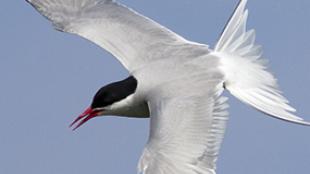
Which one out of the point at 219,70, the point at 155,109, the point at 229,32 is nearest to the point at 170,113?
the point at 155,109

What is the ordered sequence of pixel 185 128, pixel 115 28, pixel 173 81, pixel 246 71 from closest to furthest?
pixel 185 128
pixel 173 81
pixel 246 71
pixel 115 28

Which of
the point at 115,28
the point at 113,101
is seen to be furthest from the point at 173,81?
the point at 115,28

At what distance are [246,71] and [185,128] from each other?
1440 mm

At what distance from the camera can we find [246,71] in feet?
32.3

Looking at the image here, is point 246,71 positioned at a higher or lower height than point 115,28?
lower

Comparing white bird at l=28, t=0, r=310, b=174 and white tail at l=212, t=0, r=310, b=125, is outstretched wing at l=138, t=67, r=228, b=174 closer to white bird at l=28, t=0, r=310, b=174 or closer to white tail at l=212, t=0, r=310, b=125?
white bird at l=28, t=0, r=310, b=174

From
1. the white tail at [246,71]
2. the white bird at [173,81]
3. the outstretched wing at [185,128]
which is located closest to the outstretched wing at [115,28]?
the white bird at [173,81]

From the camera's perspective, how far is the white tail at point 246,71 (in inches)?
371

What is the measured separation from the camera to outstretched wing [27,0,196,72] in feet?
33.2

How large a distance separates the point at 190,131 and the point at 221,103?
0.35 metres

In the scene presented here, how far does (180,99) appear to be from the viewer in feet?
29.3

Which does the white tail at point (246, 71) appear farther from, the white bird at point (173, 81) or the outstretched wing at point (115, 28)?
the outstretched wing at point (115, 28)

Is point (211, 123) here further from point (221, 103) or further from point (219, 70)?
point (219, 70)

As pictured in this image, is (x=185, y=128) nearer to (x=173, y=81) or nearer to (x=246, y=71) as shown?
(x=173, y=81)
